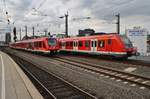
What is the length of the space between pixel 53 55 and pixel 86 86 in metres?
31.2

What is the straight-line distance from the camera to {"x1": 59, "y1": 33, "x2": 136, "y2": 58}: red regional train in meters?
29.5

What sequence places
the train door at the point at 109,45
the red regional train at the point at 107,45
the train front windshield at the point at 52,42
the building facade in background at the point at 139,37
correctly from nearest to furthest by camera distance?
the red regional train at the point at 107,45, the train door at the point at 109,45, the building facade in background at the point at 139,37, the train front windshield at the point at 52,42

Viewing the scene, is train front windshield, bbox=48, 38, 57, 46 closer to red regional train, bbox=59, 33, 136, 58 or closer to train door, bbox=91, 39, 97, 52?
red regional train, bbox=59, 33, 136, 58

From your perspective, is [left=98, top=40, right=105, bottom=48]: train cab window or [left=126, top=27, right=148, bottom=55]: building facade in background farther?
[left=126, top=27, right=148, bottom=55]: building facade in background

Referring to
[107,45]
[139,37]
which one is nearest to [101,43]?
[107,45]

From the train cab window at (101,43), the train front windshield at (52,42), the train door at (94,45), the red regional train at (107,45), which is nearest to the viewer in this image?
the red regional train at (107,45)

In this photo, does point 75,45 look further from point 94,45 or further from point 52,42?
point 94,45

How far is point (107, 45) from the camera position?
104 feet

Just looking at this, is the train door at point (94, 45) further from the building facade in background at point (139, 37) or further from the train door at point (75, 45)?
the train door at point (75, 45)

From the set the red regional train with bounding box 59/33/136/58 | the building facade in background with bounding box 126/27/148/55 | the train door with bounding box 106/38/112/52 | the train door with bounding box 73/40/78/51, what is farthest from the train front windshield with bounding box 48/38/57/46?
the train door with bounding box 106/38/112/52

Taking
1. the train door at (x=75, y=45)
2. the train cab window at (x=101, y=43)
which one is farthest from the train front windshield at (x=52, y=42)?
the train cab window at (x=101, y=43)

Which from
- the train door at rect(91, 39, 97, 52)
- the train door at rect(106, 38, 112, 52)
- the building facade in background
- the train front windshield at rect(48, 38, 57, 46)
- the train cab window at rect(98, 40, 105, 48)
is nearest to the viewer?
the train door at rect(106, 38, 112, 52)

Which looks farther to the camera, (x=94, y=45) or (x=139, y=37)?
(x=94, y=45)

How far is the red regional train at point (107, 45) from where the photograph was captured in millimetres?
29498
